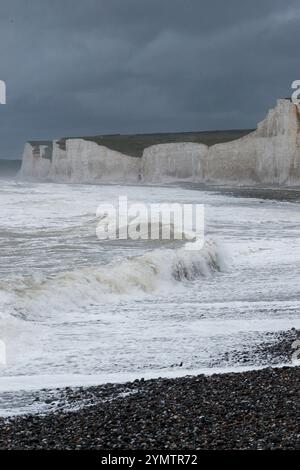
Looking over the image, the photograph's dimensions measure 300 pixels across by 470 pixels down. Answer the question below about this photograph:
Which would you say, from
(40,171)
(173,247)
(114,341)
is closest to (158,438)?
(114,341)

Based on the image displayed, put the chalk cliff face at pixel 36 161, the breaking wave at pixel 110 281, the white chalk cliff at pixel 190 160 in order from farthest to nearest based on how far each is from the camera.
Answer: the chalk cliff face at pixel 36 161, the white chalk cliff at pixel 190 160, the breaking wave at pixel 110 281

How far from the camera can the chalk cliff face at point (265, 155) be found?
63.0 m

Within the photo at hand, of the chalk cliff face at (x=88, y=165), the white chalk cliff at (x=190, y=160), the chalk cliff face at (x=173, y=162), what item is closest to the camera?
the white chalk cliff at (x=190, y=160)

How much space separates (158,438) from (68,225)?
20508mm

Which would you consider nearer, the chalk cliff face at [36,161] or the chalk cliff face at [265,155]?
the chalk cliff face at [265,155]

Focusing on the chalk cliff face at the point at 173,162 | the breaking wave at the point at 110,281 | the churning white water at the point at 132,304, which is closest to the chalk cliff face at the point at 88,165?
the chalk cliff face at the point at 173,162

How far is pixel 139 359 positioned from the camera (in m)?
8.08

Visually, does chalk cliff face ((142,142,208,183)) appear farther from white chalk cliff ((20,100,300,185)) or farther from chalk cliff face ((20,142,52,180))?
chalk cliff face ((20,142,52,180))

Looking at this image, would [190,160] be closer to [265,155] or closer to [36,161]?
[265,155]

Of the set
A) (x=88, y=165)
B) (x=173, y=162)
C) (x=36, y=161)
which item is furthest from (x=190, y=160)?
(x=36, y=161)

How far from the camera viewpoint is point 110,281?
12836 mm

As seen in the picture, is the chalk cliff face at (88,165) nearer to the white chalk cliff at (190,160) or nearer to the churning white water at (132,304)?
the white chalk cliff at (190,160)

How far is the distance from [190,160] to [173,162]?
11.6ft

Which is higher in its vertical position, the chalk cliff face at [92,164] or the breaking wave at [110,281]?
the chalk cliff face at [92,164]
